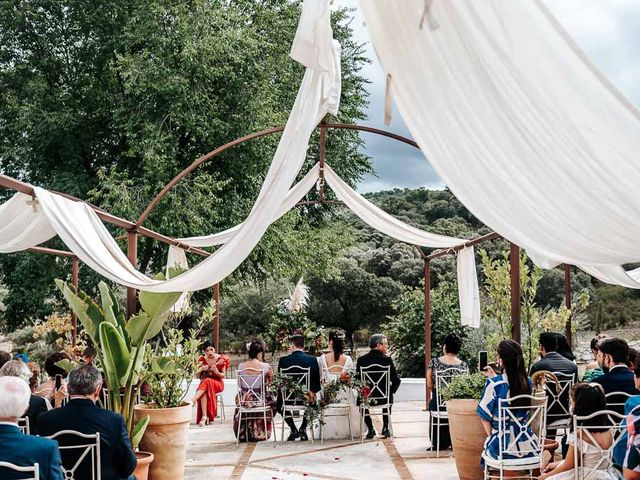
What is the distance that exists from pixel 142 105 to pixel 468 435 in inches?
446

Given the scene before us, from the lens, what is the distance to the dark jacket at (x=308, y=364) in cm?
892

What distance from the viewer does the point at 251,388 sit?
9.01 metres

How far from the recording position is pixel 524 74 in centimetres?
269

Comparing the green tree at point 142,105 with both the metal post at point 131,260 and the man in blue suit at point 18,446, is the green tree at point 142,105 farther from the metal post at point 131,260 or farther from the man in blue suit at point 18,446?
the man in blue suit at point 18,446

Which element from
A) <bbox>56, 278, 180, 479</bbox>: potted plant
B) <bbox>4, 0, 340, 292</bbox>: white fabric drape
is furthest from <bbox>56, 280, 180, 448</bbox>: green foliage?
<bbox>4, 0, 340, 292</bbox>: white fabric drape

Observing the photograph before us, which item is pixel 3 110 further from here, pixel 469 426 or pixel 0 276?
pixel 469 426

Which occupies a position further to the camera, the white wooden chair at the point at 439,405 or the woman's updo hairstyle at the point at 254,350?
the woman's updo hairstyle at the point at 254,350

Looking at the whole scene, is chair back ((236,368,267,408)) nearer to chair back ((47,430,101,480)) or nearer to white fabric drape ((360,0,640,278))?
chair back ((47,430,101,480))

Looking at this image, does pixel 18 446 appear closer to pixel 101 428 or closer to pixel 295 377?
pixel 101 428

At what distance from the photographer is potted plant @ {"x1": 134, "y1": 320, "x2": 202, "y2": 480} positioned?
6.21 meters

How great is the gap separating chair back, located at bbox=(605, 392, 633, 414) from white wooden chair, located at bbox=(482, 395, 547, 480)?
1.60ft

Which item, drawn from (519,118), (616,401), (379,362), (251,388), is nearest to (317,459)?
(251,388)

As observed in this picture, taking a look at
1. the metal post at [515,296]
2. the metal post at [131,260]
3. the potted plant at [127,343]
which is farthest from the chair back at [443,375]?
the potted plant at [127,343]

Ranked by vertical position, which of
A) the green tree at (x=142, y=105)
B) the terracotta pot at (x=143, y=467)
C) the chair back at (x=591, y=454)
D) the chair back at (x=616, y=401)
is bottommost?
the terracotta pot at (x=143, y=467)
